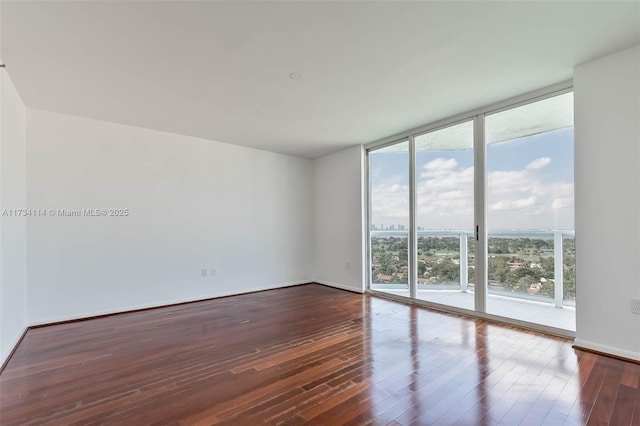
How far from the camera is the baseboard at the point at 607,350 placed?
93.9 inches

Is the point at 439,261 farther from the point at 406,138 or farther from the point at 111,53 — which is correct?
the point at 111,53

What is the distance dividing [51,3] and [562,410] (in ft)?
13.4

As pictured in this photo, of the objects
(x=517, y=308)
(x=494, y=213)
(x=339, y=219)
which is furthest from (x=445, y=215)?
(x=339, y=219)

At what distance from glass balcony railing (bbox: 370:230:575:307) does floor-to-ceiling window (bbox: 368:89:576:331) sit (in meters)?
0.01

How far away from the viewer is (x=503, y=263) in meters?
3.49

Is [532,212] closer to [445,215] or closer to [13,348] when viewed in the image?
[445,215]

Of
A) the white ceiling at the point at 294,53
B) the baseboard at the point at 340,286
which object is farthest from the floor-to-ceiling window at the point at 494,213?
the baseboard at the point at 340,286

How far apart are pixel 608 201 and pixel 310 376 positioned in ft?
9.60

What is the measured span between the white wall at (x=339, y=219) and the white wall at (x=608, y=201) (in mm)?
2986

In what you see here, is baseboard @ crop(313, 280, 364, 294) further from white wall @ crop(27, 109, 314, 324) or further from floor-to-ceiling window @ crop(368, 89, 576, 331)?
floor-to-ceiling window @ crop(368, 89, 576, 331)

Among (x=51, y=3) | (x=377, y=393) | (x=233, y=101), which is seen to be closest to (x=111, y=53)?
(x=51, y=3)

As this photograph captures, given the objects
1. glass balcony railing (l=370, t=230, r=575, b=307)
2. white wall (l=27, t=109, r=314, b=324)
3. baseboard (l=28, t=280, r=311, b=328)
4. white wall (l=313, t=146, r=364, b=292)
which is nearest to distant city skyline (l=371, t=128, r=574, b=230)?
glass balcony railing (l=370, t=230, r=575, b=307)

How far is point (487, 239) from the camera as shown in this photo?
3.57 metres

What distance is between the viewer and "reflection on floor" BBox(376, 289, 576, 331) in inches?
121
